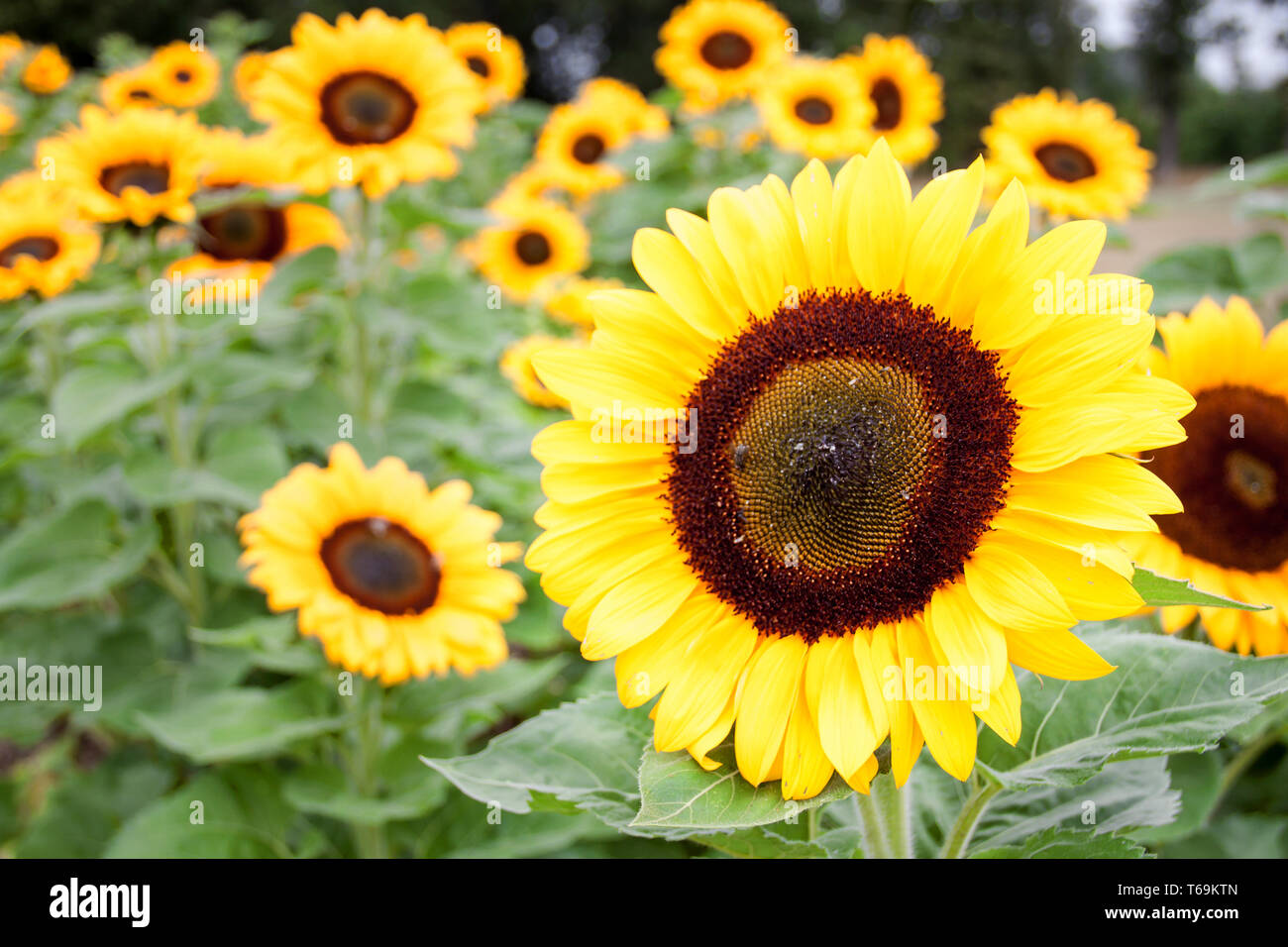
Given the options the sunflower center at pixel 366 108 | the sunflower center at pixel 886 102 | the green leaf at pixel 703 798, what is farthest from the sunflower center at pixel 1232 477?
the sunflower center at pixel 886 102

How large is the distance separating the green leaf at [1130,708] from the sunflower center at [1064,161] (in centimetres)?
303

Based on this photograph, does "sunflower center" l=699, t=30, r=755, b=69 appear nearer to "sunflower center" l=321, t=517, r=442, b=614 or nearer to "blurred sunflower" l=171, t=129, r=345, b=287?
"blurred sunflower" l=171, t=129, r=345, b=287

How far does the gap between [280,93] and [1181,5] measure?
118ft

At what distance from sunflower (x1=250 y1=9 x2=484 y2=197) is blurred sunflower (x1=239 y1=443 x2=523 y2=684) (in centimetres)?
112

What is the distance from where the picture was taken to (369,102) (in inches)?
138

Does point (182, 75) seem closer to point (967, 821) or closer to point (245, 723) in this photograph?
point (245, 723)

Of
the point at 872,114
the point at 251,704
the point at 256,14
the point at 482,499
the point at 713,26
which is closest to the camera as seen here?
the point at 251,704

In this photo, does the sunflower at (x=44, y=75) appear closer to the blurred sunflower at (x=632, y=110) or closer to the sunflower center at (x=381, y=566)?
the blurred sunflower at (x=632, y=110)

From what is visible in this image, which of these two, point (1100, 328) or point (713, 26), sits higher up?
point (713, 26)

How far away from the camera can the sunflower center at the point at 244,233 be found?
3758mm
